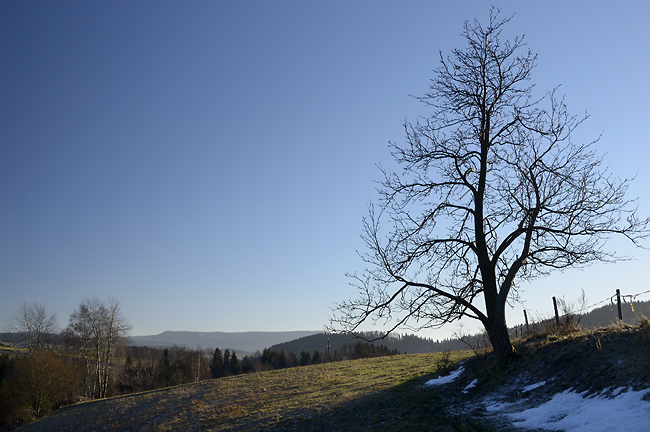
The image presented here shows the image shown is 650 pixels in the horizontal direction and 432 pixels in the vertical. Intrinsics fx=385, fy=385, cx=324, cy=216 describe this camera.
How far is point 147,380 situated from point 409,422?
66.1 metres

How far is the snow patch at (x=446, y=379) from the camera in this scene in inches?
570

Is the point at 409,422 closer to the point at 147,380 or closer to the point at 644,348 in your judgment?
the point at 644,348

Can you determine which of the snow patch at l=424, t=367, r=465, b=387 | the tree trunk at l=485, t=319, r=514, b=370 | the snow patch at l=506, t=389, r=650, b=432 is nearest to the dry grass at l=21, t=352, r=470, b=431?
the snow patch at l=424, t=367, r=465, b=387

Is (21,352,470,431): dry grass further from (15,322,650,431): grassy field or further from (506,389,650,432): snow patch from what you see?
(506,389,650,432): snow patch

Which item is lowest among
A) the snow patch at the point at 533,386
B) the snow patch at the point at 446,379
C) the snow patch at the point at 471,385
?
the snow patch at the point at 446,379

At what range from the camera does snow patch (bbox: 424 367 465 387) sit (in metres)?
14.5

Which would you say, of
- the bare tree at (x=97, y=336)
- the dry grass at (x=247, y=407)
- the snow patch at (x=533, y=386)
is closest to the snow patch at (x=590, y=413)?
the snow patch at (x=533, y=386)

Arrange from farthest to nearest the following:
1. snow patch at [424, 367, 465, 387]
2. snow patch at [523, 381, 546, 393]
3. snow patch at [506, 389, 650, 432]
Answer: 1. snow patch at [424, 367, 465, 387]
2. snow patch at [523, 381, 546, 393]
3. snow patch at [506, 389, 650, 432]

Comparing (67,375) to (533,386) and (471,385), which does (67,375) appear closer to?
(471,385)

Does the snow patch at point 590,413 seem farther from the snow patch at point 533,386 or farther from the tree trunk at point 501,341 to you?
the tree trunk at point 501,341

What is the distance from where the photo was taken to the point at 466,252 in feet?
41.3

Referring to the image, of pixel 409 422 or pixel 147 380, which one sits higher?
pixel 409 422

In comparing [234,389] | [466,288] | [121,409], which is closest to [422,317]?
[466,288]

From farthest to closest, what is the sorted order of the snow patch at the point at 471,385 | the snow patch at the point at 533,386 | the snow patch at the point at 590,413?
the snow patch at the point at 471,385 < the snow patch at the point at 533,386 < the snow patch at the point at 590,413
